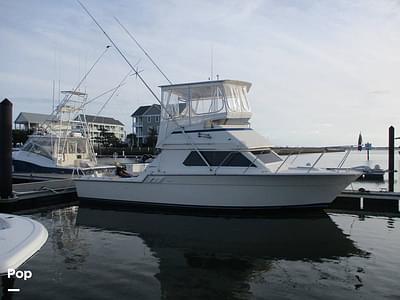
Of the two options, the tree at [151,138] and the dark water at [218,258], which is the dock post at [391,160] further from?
the tree at [151,138]

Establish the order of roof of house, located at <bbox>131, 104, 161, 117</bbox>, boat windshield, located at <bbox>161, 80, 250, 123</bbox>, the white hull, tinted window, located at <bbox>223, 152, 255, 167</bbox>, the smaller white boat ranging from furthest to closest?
roof of house, located at <bbox>131, 104, 161, 117</bbox>, boat windshield, located at <bbox>161, 80, 250, 123</bbox>, tinted window, located at <bbox>223, 152, 255, 167</bbox>, the white hull, the smaller white boat

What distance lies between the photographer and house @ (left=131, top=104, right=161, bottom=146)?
68.9 m

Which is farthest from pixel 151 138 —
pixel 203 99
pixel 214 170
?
pixel 214 170

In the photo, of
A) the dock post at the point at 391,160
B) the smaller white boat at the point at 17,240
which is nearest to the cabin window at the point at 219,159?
the dock post at the point at 391,160

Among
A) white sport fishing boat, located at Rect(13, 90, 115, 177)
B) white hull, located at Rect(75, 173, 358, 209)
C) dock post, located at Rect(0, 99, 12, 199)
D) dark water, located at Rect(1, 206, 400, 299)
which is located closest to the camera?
dark water, located at Rect(1, 206, 400, 299)

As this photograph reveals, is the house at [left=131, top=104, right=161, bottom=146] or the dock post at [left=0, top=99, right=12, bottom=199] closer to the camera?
the dock post at [left=0, top=99, right=12, bottom=199]

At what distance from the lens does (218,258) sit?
843 cm

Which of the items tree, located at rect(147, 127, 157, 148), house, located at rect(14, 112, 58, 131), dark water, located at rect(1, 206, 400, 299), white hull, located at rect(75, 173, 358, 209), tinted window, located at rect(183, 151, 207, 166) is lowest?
dark water, located at rect(1, 206, 400, 299)

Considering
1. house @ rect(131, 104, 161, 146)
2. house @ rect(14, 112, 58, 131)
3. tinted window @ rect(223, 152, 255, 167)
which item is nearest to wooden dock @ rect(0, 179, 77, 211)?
tinted window @ rect(223, 152, 255, 167)

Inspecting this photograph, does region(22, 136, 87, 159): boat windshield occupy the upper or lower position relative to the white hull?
upper

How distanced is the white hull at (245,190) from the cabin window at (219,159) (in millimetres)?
598

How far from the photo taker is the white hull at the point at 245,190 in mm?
12172

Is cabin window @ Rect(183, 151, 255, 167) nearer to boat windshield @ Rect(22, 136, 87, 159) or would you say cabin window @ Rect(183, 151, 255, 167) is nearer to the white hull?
the white hull

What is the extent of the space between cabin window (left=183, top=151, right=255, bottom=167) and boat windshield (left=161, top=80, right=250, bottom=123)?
162cm
